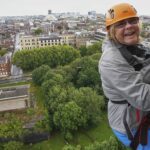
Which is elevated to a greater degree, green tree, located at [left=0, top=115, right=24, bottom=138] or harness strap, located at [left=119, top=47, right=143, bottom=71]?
harness strap, located at [left=119, top=47, right=143, bottom=71]

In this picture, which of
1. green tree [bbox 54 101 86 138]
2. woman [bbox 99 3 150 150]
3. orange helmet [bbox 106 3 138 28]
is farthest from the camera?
green tree [bbox 54 101 86 138]

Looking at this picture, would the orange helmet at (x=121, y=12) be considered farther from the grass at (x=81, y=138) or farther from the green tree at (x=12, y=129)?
the green tree at (x=12, y=129)

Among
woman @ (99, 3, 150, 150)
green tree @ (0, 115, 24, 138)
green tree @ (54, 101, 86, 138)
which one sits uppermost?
woman @ (99, 3, 150, 150)

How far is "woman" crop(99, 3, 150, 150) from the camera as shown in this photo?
7.04 feet

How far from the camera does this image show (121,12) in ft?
7.60

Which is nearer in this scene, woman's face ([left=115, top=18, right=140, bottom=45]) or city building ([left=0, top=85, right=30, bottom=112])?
woman's face ([left=115, top=18, right=140, bottom=45])

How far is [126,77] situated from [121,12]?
20.8 inches

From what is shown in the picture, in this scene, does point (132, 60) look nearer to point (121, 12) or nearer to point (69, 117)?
point (121, 12)

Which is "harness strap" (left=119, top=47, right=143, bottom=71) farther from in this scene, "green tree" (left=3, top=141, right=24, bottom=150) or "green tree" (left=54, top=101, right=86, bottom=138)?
"green tree" (left=54, top=101, right=86, bottom=138)

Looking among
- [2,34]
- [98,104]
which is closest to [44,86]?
[98,104]

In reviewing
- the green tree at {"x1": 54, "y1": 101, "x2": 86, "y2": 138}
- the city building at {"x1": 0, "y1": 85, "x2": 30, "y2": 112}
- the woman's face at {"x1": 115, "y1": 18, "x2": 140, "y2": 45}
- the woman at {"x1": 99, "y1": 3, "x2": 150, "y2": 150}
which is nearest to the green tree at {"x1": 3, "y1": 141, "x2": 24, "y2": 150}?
the green tree at {"x1": 54, "y1": 101, "x2": 86, "y2": 138}

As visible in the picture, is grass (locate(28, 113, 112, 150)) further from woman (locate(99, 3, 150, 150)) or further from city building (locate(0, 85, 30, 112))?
woman (locate(99, 3, 150, 150))

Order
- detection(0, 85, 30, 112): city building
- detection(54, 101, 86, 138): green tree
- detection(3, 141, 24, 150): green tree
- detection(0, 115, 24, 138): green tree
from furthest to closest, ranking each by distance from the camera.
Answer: detection(0, 85, 30, 112): city building → detection(54, 101, 86, 138): green tree → detection(0, 115, 24, 138): green tree → detection(3, 141, 24, 150): green tree

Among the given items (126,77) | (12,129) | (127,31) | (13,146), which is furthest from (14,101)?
(126,77)
